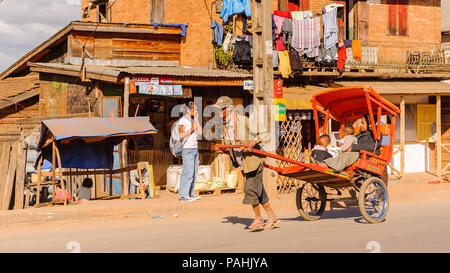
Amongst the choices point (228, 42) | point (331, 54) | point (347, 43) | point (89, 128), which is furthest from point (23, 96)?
point (347, 43)

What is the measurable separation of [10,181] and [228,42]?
351 inches

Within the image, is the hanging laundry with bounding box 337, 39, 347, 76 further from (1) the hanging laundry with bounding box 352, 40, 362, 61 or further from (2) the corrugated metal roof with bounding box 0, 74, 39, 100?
(2) the corrugated metal roof with bounding box 0, 74, 39, 100

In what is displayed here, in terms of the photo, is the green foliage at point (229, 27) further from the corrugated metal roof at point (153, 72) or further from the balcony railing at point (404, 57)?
the balcony railing at point (404, 57)

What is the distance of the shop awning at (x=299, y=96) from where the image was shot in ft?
57.3

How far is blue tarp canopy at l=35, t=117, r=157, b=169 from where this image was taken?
12.5 meters

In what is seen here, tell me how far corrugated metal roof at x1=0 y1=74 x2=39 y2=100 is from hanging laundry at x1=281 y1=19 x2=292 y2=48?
9.24 metres

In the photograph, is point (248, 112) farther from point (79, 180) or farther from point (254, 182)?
point (254, 182)

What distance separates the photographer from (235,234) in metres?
9.65

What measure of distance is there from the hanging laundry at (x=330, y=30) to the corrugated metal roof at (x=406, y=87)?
138 cm

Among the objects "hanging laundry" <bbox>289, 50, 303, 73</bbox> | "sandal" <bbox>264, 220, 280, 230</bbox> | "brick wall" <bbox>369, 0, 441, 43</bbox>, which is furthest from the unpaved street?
"brick wall" <bbox>369, 0, 441, 43</bbox>

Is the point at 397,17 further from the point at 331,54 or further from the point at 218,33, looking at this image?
the point at 218,33

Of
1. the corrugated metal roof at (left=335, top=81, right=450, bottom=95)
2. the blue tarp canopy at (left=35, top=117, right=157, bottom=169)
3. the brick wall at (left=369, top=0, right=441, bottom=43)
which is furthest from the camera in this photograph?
the brick wall at (left=369, top=0, right=441, bottom=43)

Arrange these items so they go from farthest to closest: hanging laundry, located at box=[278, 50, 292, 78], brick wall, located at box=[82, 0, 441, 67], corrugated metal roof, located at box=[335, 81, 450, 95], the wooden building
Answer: brick wall, located at box=[82, 0, 441, 67], corrugated metal roof, located at box=[335, 81, 450, 95], hanging laundry, located at box=[278, 50, 292, 78], the wooden building

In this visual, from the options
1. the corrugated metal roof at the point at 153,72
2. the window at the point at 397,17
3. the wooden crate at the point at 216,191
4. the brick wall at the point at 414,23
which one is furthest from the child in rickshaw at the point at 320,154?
the window at the point at 397,17
